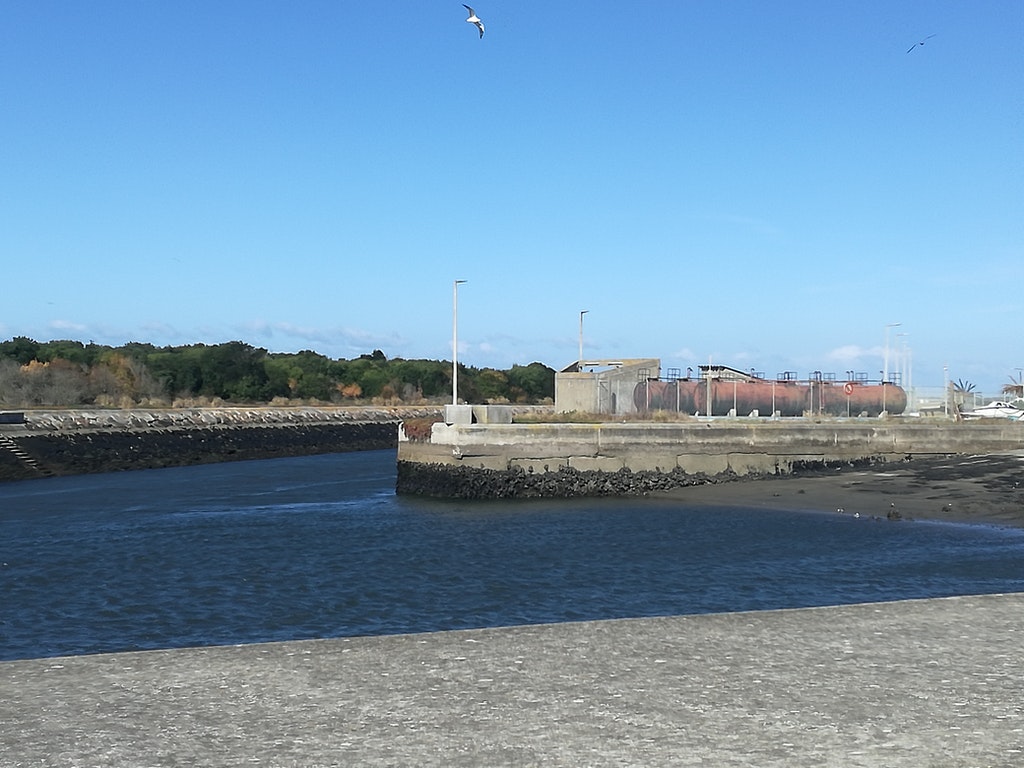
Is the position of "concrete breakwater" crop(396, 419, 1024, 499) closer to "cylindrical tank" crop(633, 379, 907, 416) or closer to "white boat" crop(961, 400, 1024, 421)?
"cylindrical tank" crop(633, 379, 907, 416)

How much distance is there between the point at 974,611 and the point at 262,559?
54.6ft

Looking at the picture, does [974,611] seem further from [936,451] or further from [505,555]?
[936,451]

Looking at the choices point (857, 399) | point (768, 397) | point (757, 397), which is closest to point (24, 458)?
point (757, 397)

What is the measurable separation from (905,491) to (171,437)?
155 feet

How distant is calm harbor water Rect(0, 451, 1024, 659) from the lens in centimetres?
1667

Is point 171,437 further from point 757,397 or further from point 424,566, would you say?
point 424,566

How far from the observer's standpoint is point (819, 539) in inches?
1005

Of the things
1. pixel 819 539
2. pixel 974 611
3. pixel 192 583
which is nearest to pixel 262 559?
pixel 192 583

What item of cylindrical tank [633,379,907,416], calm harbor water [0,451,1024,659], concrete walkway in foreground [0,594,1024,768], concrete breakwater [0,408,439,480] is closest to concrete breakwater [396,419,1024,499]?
calm harbor water [0,451,1024,659]

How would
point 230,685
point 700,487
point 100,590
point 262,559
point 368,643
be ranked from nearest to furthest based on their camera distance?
point 230,685
point 368,643
point 100,590
point 262,559
point 700,487

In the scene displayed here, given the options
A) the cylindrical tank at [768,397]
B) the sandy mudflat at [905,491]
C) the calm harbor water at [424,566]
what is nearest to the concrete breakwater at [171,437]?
the calm harbor water at [424,566]

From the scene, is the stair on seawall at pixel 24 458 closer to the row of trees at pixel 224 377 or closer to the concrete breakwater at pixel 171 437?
the concrete breakwater at pixel 171 437

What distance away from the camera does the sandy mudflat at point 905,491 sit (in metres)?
29.5

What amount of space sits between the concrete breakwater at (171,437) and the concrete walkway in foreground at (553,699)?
4696 cm
